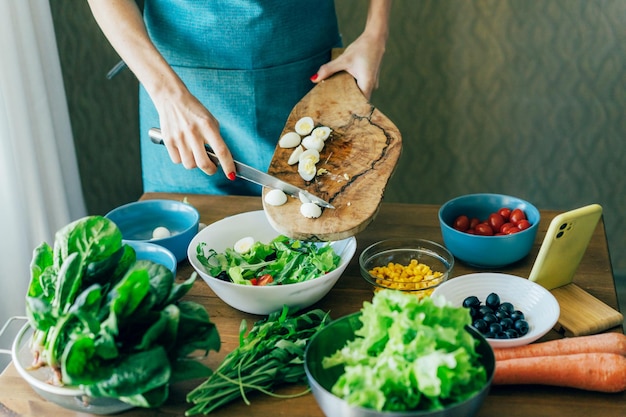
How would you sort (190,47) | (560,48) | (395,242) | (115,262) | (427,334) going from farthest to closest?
1. (560,48)
2. (190,47)
3. (395,242)
4. (115,262)
5. (427,334)

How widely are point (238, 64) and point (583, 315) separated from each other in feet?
3.64

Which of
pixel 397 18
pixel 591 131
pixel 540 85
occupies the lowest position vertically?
pixel 591 131

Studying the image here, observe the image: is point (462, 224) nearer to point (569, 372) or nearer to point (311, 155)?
point (311, 155)

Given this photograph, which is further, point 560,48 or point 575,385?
point 560,48

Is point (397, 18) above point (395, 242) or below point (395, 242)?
above

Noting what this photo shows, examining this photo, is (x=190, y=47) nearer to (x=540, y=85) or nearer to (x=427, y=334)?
(x=427, y=334)

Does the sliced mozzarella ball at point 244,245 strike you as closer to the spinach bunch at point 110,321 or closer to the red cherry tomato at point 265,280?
the red cherry tomato at point 265,280

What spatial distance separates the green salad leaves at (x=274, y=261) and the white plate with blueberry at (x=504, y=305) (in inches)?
9.5

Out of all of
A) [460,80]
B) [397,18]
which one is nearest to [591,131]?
[460,80]

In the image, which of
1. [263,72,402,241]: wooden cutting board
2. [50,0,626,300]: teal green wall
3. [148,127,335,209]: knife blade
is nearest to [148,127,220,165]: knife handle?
[148,127,335,209]: knife blade

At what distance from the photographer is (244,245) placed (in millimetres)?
1525

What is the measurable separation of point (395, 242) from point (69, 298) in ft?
2.51

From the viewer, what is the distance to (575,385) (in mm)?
1148

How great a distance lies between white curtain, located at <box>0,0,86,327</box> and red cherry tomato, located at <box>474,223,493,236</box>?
1.46 meters
